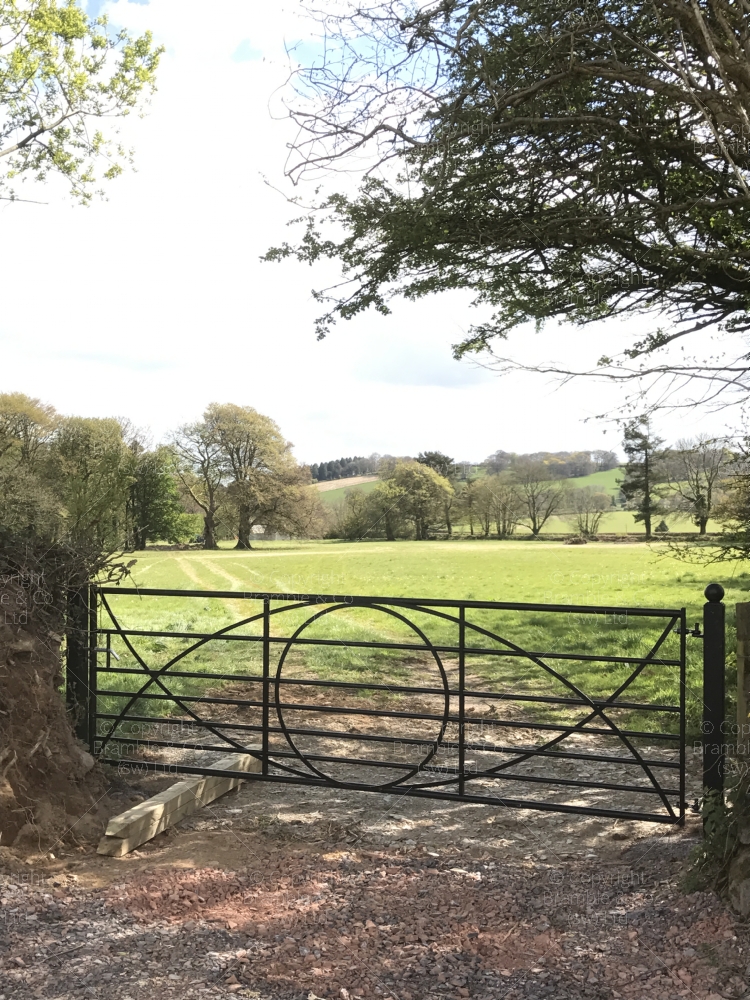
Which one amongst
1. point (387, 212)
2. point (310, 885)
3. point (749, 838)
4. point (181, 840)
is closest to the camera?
point (749, 838)

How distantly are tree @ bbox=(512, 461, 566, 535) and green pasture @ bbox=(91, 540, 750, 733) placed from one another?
85 cm

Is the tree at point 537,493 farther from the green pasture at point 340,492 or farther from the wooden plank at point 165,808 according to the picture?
the wooden plank at point 165,808

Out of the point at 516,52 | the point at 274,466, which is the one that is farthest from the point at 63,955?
the point at 274,466

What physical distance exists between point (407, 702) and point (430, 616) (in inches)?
231

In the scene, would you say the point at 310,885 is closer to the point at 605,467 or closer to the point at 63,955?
the point at 63,955

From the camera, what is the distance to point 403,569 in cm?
1800

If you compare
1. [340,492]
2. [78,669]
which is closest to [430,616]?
[340,492]

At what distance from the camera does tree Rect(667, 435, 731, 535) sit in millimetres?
7141

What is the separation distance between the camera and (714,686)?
12.4 ft

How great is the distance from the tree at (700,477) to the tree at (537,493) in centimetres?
724

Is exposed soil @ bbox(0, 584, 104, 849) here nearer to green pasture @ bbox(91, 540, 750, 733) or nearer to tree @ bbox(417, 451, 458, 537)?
green pasture @ bbox(91, 540, 750, 733)

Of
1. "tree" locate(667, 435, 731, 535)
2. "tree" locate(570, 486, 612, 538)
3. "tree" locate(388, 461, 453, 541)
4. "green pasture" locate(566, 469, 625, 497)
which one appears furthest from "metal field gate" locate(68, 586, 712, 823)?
"tree" locate(388, 461, 453, 541)

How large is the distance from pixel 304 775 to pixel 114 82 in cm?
1391

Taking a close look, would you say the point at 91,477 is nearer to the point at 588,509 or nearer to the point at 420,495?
the point at 420,495
